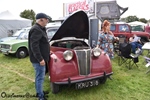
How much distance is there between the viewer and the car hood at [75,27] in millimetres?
3645

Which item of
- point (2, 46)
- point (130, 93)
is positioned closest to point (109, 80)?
point (130, 93)

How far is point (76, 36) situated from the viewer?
4.26 m

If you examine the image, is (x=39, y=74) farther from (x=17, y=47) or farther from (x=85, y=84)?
(x=17, y=47)

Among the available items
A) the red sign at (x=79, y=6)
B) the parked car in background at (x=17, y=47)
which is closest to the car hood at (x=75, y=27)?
the parked car in background at (x=17, y=47)

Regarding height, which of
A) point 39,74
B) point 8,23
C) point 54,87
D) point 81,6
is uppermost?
point 81,6

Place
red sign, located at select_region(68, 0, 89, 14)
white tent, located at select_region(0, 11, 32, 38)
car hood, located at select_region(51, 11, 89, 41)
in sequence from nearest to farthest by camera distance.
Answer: car hood, located at select_region(51, 11, 89, 41), red sign, located at select_region(68, 0, 89, 14), white tent, located at select_region(0, 11, 32, 38)

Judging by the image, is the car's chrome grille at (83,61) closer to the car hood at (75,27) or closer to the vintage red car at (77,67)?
the vintage red car at (77,67)

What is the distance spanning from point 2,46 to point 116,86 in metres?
6.27

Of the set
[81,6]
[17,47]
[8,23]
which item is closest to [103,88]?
[17,47]

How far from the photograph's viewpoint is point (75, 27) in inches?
157

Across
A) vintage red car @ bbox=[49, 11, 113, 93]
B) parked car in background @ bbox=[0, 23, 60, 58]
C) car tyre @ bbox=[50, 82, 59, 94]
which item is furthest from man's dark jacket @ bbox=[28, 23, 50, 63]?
parked car in background @ bbox=[0, 23, 60, 58]

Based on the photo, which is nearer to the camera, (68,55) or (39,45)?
(39,45)

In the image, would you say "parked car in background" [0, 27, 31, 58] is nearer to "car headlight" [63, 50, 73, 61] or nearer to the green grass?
the green grass

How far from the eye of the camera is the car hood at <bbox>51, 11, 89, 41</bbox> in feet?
12.0
